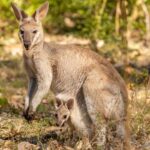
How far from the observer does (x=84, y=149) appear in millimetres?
7070

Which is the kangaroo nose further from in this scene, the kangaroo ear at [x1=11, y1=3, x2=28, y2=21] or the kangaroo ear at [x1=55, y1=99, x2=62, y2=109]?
the kangaroo ear at [x1=55, y1=99, x2=62, y2=109]

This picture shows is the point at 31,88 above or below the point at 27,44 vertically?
below

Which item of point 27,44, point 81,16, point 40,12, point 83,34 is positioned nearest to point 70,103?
point 27,44

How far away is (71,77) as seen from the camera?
841cm

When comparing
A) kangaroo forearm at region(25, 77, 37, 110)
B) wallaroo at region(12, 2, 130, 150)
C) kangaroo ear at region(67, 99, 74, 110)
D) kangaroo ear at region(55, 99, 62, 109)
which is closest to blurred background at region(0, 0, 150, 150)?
kangaroo forearm at region(25, 77, 37, 110)

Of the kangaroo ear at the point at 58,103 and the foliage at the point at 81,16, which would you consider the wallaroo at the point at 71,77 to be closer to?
the kangaroo ear at the point at 58,103

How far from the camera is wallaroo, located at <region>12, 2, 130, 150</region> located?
7.77 m

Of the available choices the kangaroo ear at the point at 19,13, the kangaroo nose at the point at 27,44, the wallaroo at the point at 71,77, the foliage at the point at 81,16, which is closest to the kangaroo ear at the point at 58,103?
the wallaroo at the point at 71,77

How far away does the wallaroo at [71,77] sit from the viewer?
7.77m

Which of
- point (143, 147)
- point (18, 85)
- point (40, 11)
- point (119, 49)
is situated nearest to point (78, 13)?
point (119, 49)

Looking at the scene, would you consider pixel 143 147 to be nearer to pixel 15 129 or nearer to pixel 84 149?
pixel 84 149

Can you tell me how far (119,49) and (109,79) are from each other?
5.51m

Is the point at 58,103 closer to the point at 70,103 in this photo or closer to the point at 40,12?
the point at 70,103

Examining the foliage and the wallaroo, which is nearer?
the wallaroo
